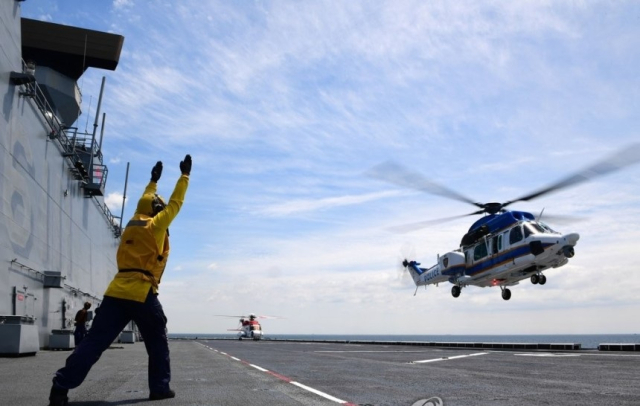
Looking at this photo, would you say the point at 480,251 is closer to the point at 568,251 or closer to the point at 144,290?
the point at 568,251

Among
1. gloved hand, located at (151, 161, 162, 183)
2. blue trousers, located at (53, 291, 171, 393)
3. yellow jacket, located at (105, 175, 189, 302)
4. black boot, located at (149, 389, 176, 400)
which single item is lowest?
black boot, located at (149, 389, 176, 400)

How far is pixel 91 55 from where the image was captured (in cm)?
3750

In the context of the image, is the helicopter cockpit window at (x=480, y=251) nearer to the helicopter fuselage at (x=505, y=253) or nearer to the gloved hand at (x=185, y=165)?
the helicopter fuselage at (x=505, y=253)

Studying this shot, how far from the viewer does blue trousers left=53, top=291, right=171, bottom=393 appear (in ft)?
18.5

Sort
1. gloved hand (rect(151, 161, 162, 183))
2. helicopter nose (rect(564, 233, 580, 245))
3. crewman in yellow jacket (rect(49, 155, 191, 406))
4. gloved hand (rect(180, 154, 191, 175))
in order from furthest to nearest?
1. helicopter nose (rect(564, 233, 580, 245))
2. gloved hand (rect(151, 161, 162, 183))
3. gloved hand (rect(180, 154, 191, 175))
4. crewman in yellow jacket (rect(49, 155, 191, 406))

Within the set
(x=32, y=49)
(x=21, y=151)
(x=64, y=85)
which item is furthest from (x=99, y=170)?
(x=21, y=151)

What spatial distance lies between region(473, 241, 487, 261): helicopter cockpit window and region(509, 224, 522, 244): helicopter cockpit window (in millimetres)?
2731

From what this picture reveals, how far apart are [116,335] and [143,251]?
96cm

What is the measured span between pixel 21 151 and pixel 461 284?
24.8 meters

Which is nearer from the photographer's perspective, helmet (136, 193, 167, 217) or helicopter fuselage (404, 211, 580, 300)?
helmet (136, 193, 167, 217)

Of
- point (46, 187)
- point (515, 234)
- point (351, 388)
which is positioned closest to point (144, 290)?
point (351, 388)

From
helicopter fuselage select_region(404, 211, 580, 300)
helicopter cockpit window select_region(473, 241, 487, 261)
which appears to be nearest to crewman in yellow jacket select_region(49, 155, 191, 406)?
helicopter fuselage select_region(404, 211, 580, 300)

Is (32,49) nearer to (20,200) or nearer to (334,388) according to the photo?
(20,200)

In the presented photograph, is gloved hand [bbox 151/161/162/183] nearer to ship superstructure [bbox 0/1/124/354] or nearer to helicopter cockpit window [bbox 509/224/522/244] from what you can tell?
ship superstructure [bbox 0/1/124/354]
